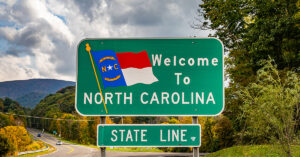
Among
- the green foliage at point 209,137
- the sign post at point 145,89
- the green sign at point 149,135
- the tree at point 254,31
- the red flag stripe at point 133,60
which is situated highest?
the tree at point 254,31

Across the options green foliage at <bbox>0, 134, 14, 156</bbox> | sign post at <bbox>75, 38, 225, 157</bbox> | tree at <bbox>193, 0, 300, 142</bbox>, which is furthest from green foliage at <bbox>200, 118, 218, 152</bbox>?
sign post at <bbox>75, 38, 225, 157</bbox>

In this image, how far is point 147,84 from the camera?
2.63 metres

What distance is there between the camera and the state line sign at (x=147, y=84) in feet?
8.59

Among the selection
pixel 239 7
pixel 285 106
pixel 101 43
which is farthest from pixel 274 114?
pixel 239 7

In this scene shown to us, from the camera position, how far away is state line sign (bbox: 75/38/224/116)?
262 cm

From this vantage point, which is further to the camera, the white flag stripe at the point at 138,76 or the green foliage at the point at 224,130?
the green foliage at the point at 224,130

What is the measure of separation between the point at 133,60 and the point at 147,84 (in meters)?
0.28

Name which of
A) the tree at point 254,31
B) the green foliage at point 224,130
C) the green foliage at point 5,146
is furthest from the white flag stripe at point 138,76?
the green foliage at point 5,146

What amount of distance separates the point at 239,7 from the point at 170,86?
18818mm

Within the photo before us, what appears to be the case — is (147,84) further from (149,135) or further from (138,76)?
(149,135)

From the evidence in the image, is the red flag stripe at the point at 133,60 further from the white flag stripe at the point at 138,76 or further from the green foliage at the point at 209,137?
the green foliage at the point at 209,137

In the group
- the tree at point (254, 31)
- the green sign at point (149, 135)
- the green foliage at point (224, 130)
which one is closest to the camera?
the green sign at point (149, 135)

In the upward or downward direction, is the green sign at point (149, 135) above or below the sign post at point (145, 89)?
below

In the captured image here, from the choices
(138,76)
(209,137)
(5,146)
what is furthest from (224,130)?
(138,76)
